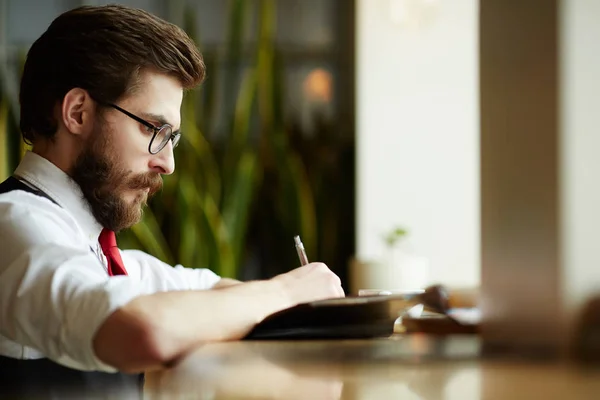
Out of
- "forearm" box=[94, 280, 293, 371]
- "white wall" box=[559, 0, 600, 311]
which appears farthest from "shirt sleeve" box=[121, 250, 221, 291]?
"white wall" box=[559, 0, 600, 311]

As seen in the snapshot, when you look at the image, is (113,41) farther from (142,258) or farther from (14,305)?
(14,305)

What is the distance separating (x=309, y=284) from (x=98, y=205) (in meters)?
0.51

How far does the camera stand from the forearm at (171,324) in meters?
0.97

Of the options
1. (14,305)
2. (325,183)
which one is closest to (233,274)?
(325,183)

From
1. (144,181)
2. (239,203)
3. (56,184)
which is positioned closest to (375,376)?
(56,184)

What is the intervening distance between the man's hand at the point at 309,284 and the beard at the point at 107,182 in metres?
0.46

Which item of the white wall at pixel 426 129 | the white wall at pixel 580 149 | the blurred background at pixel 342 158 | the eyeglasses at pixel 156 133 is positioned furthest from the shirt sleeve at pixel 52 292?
the white wall at pixel 426 129

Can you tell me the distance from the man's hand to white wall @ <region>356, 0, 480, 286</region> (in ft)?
8.55

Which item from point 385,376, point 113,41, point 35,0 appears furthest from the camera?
point 35,0

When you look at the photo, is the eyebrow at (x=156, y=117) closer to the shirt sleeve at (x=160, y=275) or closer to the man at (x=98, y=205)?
the man at (x=98, y=205)

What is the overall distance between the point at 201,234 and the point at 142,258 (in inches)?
78.6

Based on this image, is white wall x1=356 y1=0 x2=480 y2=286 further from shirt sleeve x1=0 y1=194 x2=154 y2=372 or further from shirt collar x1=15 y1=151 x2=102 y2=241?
shirt sleeve x1=0 y1=194 x2=154 y2=372

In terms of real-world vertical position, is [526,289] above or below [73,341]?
above

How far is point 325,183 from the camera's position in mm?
4055
